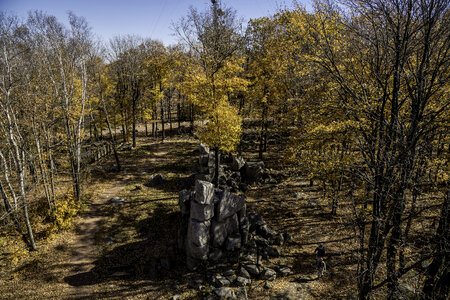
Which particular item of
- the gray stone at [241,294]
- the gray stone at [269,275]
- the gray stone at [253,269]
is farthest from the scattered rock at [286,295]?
the gray stone at [253,269]

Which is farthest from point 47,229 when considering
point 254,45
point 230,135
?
point 254,45

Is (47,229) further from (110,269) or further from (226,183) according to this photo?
(226,183)

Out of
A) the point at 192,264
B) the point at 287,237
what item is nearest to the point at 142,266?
the point at 192,264

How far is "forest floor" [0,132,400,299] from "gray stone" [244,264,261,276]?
0.45m

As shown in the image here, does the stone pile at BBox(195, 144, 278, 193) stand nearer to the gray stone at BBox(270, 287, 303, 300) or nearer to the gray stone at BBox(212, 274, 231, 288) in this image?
the gray stone at BBox(212, 274, 231, 288)

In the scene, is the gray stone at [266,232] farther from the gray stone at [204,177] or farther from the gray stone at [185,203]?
the gray stone at [204,177]

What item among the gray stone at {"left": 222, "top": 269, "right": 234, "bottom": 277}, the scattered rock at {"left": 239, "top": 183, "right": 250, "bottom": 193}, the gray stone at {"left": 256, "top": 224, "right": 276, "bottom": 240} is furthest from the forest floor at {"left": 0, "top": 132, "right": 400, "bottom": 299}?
the gray stone at {"left": 222, "top": 269, "right": 234, "bottom": 277}

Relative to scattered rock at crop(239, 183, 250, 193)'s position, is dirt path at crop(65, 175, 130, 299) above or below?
below

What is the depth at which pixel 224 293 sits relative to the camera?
10.8 metres

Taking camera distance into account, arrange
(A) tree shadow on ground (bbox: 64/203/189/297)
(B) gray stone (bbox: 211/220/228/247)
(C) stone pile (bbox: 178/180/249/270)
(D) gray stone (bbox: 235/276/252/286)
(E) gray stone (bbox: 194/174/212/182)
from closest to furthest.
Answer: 1. (D) gray stone (bbox: 235/276/252/286)
2. (A) tree shadow on ground (bbox: 64/203/189/297)
3. (C) stone pile (bbox: 178/180/249/270)
4. (B) gray stone (bbox: 211/220/228/247)
5. (E) gray stone (bbox: 194/174/212/182)

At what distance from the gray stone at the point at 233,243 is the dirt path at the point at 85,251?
701 centimetres

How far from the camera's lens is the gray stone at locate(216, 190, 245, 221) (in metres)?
13.2

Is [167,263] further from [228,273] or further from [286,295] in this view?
[286,295]

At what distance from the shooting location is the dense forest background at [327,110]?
6.70 metres
